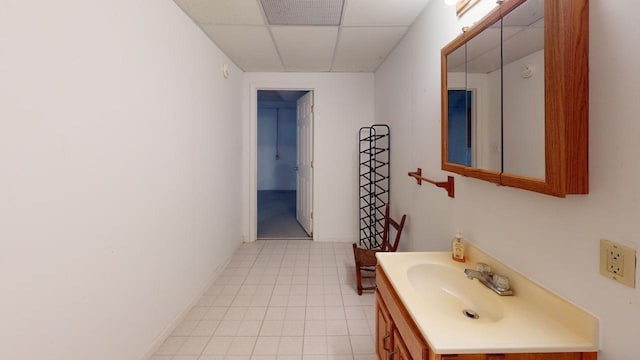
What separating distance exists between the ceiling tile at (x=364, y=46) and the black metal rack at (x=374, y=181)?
784 millimetres

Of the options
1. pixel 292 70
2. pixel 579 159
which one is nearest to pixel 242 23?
pixel 292 70

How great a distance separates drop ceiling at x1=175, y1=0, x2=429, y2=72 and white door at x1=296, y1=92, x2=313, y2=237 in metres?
0.83

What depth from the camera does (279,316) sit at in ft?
7.51

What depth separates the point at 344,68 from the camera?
3805 millimetres

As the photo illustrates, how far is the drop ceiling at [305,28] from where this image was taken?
218cm

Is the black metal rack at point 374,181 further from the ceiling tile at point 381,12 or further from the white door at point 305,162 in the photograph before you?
the ceiling tile at point 381,12

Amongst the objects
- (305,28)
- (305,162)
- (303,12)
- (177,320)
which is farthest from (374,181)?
(177,320)

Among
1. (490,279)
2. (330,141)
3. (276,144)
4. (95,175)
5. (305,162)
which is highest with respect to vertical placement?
(276,144)

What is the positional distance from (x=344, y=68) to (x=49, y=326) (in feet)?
11.9

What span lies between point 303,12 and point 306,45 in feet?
2.33

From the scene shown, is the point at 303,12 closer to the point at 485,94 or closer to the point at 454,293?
the point at 485,94

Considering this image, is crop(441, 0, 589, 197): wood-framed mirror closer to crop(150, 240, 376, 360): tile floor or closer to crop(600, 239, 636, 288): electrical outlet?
crop(600, 239, 636, 288): electrical outlet

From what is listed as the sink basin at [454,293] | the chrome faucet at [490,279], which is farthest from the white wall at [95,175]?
the chrome faucet at [490,279]

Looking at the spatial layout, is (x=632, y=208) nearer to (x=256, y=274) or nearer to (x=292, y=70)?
(x=256, y=274)
